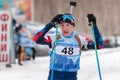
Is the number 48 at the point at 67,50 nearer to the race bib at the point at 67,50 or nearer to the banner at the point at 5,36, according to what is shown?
the race bib at the point at 67,50

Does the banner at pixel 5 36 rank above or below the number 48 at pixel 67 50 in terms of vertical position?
above

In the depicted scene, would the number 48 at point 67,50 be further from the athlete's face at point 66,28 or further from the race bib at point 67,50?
the athlete's face at point 66,28

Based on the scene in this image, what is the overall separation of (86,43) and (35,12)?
3374cm

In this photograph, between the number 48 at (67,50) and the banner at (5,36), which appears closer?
the number 48 at (67,50)

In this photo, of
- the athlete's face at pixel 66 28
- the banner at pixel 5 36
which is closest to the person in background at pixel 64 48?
the athlete's face at pixel 66 28

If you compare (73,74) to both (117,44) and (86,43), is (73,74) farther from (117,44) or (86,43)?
(117,44)

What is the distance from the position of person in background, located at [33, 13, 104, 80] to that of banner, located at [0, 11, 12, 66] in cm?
857

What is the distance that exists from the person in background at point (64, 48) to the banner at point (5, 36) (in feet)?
28.1

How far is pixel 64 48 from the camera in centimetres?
753

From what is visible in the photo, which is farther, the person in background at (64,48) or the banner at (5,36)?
the banner at (5,36)

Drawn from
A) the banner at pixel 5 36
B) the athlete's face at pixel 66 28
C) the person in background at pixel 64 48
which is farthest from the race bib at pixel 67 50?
the banner at pixel 5 36

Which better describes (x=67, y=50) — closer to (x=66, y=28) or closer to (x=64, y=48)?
(x=64, y=48)

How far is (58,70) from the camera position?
7.44 meters

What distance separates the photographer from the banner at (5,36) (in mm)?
16125
